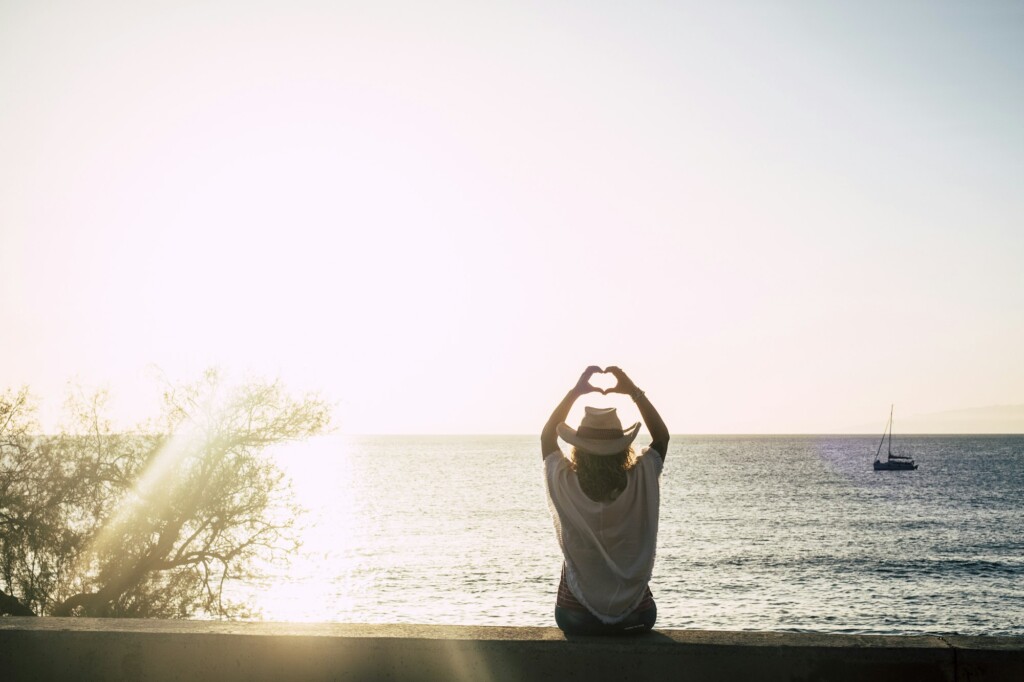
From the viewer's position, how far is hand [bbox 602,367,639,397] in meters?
4.87

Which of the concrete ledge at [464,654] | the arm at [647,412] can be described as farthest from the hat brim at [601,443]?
the concrete ledge at [464,654]

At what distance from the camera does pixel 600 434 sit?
4617mm

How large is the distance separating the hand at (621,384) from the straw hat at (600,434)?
0.18 meters

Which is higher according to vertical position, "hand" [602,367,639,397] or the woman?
"hand" [602,367,639,397]

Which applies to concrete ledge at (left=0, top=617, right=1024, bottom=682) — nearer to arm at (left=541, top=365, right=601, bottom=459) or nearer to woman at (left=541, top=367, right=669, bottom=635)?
woman at (left=541, top=367, right=669, bottom=635)

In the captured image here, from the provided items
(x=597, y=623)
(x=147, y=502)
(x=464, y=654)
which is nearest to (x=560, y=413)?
(x=597, y=623)

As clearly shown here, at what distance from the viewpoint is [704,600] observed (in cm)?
3472

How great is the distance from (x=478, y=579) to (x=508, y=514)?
3122 centimetres

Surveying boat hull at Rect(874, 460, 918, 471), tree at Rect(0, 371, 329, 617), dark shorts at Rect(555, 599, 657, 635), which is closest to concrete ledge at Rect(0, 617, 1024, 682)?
dark shorts at Rect(555, 599, 657, 635)

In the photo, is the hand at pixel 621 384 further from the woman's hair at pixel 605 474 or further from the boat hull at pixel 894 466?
the boat hull at pixel 894 466

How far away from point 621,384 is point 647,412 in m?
0.26

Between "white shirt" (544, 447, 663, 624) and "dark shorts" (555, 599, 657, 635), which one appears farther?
"white shirt" (544, 447, 663, 624)

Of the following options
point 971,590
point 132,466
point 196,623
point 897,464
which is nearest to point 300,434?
point 132,466

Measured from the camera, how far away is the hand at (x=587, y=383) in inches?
191
